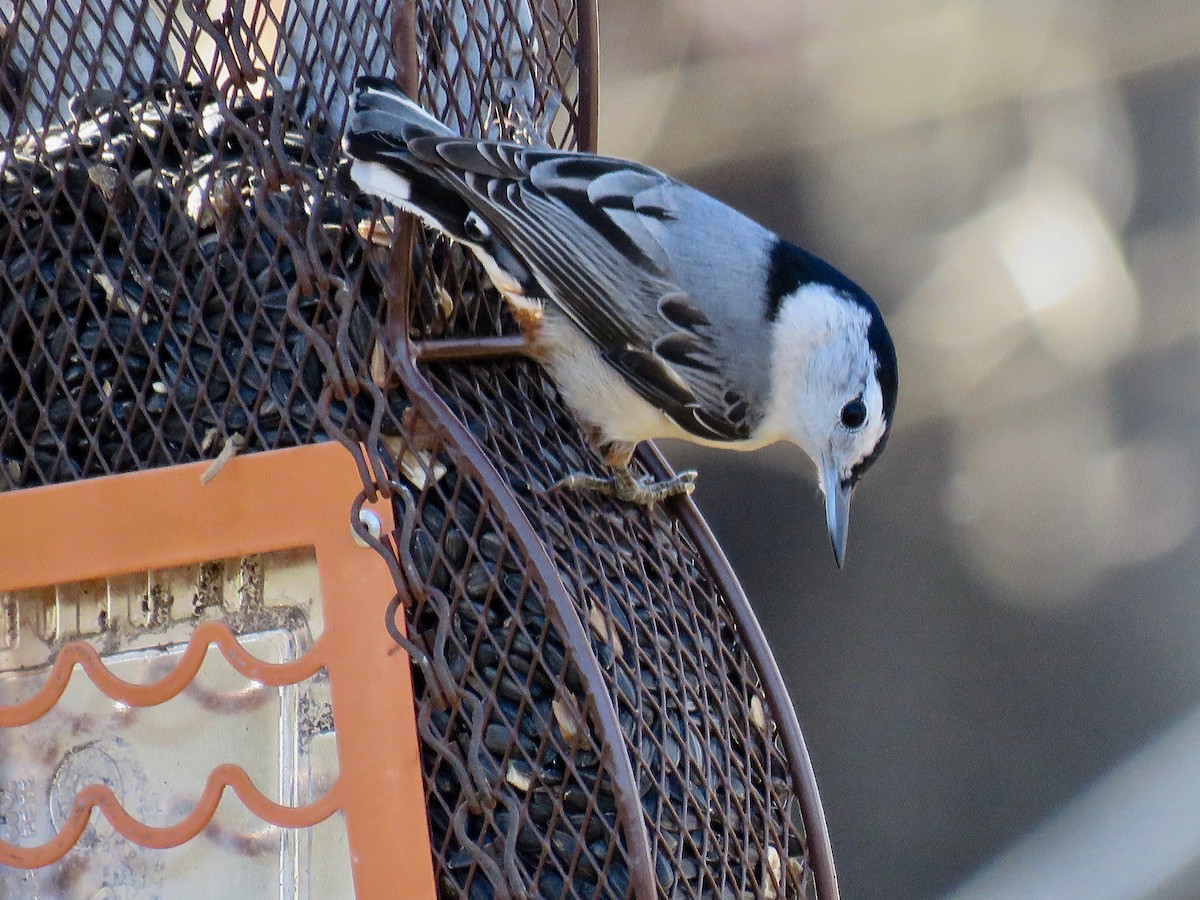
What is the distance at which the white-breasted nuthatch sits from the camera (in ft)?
5.50

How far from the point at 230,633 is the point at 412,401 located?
29 cm

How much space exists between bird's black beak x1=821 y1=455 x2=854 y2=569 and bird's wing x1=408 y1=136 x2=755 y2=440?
0.39 ft

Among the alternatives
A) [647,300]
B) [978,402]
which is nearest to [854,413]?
[647,300]

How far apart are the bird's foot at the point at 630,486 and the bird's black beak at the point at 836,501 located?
19 centimetres

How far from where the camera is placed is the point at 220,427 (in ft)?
5.47

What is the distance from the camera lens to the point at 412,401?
1.61 metres

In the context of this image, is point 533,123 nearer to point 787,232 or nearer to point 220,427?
point 220,427

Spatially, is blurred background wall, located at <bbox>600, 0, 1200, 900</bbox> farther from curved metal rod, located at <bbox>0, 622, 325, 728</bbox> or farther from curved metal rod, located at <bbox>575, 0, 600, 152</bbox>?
curved metal rod, located at <bbox>0, 622, 325, 728</bbox>

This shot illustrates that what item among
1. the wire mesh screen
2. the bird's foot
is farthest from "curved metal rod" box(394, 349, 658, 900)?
the bird's foot

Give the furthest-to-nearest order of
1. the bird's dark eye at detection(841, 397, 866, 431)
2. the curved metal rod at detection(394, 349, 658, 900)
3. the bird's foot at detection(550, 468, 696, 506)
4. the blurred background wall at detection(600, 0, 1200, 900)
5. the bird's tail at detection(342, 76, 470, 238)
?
the blurred background wall at detection(600, 0, 1200, 900)
the bird's dark eye at detection(841, 397, 866, 431)
the bird's foot at detection(550, 468, 696, 506)
the bird's tail at detection(342, 76, 470, 238)
the curved metal rod at detection(394, 349, 658, 900)

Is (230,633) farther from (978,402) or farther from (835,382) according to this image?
(978,402)

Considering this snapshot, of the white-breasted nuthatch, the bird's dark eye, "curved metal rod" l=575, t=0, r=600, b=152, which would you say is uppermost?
"curved metal rod" l=575, t=0, r=600, b=152

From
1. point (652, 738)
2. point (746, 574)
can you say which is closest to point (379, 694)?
point (652, 738)

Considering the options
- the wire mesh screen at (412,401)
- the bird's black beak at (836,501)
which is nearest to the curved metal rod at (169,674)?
the wire mesh screen at (412,401)
